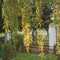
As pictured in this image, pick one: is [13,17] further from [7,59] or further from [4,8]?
[7,59]

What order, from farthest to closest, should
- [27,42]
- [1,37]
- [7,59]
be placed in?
[1,37] < [7,59] < [27,42]

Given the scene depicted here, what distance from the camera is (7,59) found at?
29.9 ft

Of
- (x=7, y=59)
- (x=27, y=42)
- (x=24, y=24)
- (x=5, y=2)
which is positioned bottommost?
(x=7, y=59)

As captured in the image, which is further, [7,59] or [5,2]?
[7,59]

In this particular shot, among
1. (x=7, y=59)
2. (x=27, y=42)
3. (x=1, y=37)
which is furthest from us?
(x=1, y=37)

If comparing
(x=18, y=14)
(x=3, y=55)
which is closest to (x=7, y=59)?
(x=3, y=55)

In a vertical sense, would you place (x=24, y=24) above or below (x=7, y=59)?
above

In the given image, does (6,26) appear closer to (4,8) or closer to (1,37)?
(4,8)

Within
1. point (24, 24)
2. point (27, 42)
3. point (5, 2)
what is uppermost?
point (5, 2)

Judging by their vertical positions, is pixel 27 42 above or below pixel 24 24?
below

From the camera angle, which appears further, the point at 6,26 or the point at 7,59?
the point at 7,59

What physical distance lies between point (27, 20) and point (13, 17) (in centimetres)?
13

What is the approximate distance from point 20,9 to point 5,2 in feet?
0.45

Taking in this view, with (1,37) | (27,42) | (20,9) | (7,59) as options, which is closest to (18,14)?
(20,9)
